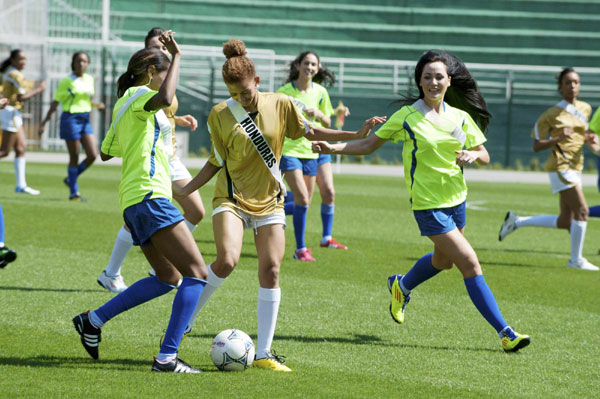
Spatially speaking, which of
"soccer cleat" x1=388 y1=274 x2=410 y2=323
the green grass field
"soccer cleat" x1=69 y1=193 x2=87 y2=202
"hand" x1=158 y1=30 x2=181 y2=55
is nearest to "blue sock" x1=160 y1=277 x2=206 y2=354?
the green grass field

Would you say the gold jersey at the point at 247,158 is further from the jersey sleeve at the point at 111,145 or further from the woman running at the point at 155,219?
the jersey sleeve at the point at 111,145

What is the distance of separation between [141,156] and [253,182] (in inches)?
25.5

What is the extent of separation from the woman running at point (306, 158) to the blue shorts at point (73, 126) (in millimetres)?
5775

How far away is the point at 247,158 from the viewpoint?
5.27 m

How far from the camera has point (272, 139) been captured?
5289 millimetres

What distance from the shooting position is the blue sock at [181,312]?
197 inches

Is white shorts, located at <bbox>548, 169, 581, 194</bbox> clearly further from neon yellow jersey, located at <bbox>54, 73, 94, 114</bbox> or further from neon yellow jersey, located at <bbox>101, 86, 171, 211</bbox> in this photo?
neon yellow jersey, located at <bbox>54, 73, 94, 114</bbox>

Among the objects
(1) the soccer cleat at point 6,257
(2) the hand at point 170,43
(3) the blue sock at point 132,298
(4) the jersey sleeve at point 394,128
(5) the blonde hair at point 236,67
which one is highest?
(2) the hand at point 170,43

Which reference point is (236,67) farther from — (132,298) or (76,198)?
(76,198)

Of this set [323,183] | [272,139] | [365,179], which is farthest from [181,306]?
[365,179]

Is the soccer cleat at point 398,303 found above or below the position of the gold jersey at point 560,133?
below

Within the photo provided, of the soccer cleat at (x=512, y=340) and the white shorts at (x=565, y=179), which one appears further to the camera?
the white shorts at (x=565, y=179)

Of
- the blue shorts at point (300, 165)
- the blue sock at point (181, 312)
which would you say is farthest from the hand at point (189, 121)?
the blue sock at point (181, 312)

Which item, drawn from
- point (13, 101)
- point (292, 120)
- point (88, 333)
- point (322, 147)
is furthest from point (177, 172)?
point (13, 101)
